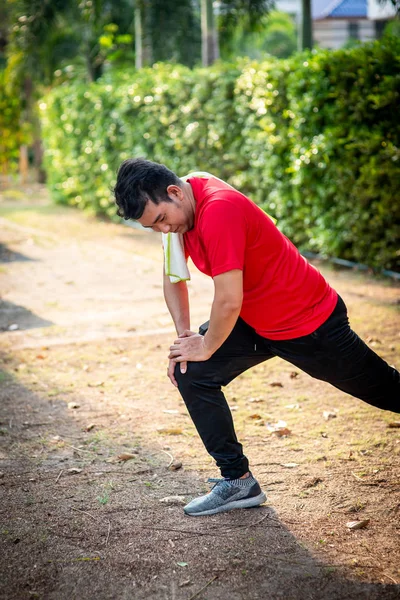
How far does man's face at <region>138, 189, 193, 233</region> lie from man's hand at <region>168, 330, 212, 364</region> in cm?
54

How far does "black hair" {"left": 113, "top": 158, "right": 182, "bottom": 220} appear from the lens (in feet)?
10.0

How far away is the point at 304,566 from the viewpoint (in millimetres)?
3031

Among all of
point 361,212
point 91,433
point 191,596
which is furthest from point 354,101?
point 191,596

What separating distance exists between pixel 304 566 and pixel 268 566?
6.1 inches

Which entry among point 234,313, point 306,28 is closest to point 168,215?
point 234,313

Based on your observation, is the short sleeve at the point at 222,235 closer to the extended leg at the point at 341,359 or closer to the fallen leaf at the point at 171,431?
the extended leg at the point at 341,359

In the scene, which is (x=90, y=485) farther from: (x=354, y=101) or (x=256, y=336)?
(x=354, y=101)

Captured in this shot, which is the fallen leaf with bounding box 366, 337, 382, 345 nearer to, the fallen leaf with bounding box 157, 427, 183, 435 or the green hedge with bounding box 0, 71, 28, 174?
the fallen leaf with bounding box 157, 427, 183, 435

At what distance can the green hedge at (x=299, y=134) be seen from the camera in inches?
319

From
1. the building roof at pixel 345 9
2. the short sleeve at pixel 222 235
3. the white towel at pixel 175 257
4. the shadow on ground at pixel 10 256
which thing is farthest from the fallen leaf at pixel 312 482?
the building roof at pixel 345 9

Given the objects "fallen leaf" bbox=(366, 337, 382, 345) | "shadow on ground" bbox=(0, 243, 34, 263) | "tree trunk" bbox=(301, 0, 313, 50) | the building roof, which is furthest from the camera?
the building roof

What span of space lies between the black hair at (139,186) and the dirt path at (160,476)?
1.54 metres

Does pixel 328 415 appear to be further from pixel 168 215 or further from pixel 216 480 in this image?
pixel 168 215

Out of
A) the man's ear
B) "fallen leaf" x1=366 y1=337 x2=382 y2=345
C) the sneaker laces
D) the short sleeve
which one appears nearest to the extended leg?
the short sleeve
